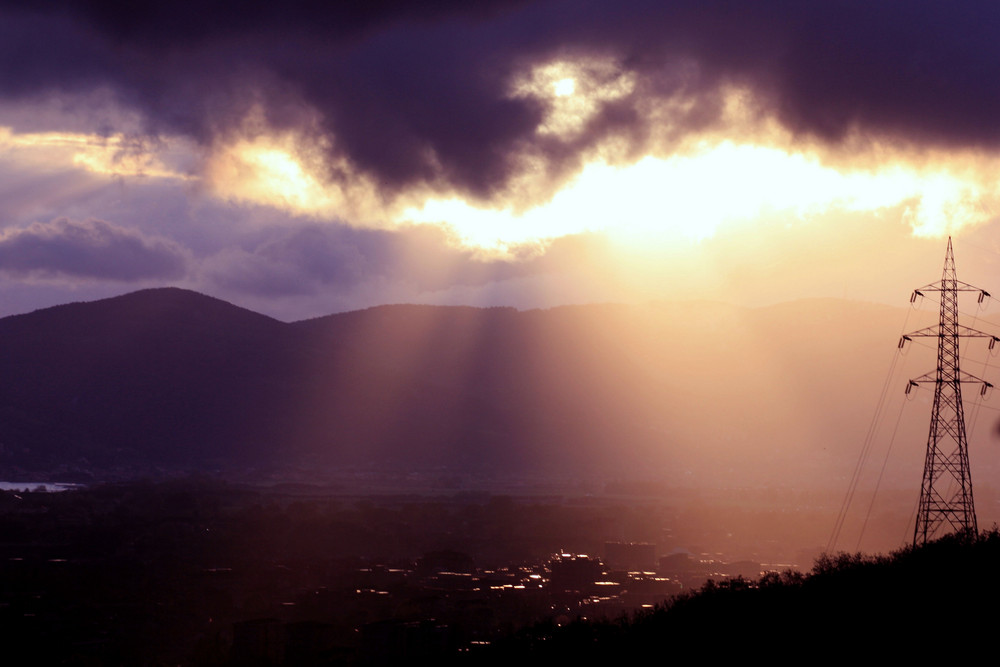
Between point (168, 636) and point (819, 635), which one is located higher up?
point (819, 635)

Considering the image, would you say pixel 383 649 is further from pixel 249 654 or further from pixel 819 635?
pixel 819 635

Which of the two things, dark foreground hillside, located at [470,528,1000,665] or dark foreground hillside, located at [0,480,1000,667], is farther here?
dark foreground hillside, located at [0,480,1000,667]

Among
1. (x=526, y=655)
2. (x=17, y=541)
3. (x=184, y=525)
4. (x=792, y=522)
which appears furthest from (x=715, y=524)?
(x=526, y=655)

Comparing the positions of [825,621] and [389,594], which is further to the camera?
[389,594]

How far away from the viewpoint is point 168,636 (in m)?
65.6

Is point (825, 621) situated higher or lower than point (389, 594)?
higher

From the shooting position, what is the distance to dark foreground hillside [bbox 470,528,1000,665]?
31.3 m

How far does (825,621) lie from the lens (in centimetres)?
3541

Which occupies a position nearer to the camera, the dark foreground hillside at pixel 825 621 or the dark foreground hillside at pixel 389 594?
the dark foreground hillside at pixel 825 621

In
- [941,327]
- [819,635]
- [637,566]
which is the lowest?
[637,566]

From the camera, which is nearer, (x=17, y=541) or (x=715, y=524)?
(x=17, y=541)

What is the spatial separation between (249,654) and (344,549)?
6104 centimetres

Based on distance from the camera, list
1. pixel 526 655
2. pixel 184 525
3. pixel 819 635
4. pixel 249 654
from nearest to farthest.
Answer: pixel 819 635 < pixel 526 655 < pixel 249 654 < pixel 184 525

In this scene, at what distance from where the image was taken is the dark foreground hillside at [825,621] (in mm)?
31312
